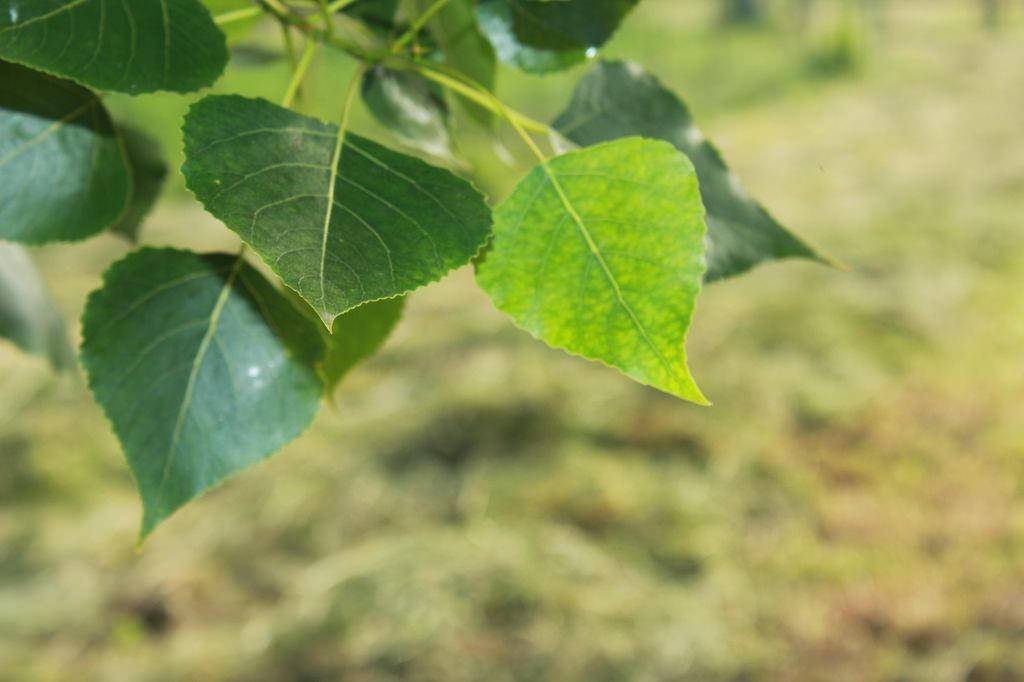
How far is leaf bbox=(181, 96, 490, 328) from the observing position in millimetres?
224

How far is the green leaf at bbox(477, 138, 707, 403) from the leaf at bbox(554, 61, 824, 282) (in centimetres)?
6

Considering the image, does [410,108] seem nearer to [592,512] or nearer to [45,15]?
[45,15]

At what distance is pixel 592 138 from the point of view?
34cm

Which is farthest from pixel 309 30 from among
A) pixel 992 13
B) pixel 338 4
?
pixel 992 13

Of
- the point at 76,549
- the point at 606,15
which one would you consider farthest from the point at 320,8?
the point at 76,549

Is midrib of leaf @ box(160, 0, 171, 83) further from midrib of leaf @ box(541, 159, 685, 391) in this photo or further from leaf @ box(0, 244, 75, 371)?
leaf @ box(0, 244, 75, 371)

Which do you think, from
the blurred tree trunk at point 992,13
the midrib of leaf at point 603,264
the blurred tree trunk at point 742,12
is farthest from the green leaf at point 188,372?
the blurred tree trunk at point 992,13

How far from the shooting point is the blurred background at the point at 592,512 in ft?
5.06

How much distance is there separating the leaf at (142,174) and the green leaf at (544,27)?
0.46 feet

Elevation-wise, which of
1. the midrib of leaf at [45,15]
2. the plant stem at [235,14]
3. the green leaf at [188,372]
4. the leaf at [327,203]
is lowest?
the green leaf at [188,372]

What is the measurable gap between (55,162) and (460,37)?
14 cm

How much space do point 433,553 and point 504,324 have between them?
95 cm

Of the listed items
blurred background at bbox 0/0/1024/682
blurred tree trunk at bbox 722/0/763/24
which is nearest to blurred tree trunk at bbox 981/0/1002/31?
blurred tree trunk at bbox 722/0/763/24

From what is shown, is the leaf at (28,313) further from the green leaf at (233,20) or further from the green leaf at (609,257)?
the green leaf at (609,257)
